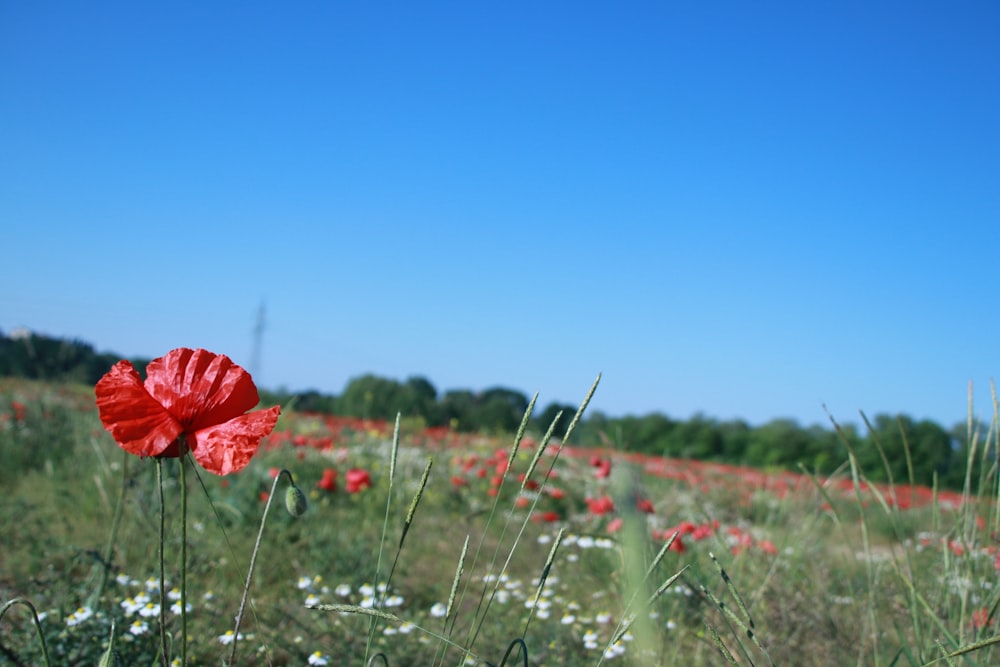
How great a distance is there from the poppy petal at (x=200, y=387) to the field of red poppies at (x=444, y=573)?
0.25 ft

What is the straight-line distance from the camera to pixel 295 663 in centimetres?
213

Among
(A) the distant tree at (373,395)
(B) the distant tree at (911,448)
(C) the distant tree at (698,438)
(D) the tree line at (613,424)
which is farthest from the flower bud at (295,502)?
(C) the distant tree at (698,438)

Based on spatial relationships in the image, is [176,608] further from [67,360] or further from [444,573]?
[67,360]

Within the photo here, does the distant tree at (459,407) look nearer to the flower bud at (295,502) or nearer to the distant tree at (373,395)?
the distant tree at (373,395)

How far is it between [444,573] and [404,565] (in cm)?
20

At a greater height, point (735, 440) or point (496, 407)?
point (496, 407)

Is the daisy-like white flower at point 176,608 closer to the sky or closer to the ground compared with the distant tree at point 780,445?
closer to the ground

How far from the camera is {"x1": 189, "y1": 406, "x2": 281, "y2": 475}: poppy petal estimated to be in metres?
0.99

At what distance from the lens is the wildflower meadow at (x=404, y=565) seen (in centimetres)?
104

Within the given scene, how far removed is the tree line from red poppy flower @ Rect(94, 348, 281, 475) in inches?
185

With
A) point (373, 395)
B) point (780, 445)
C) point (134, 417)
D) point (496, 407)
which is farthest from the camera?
point (780, 445)

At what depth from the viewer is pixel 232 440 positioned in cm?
102

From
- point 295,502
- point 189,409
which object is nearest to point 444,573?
point 295,502

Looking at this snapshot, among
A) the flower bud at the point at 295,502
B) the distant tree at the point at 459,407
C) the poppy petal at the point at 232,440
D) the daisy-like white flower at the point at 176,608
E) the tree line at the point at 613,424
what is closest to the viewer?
the poppy petal at the point at 232,440
